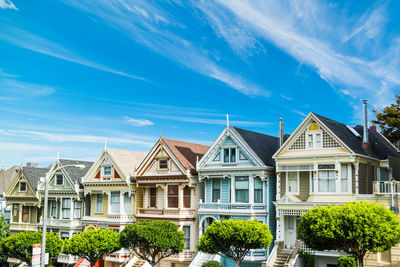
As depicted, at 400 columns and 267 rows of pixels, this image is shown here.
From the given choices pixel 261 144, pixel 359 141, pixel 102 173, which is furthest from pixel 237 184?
pixel 102 173

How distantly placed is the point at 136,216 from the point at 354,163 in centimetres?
2061

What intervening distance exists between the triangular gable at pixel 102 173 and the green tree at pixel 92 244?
6838mm

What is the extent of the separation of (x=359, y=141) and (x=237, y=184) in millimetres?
10085

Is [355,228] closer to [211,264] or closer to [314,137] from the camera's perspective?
[314,137]

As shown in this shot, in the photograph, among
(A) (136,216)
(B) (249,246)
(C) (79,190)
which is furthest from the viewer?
(C) (79,190)

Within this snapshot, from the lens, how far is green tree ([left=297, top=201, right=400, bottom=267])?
2806cm

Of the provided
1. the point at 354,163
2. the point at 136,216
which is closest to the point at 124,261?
the point at 136,216

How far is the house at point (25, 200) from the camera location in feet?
177

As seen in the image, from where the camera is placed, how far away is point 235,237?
3259 centimetres

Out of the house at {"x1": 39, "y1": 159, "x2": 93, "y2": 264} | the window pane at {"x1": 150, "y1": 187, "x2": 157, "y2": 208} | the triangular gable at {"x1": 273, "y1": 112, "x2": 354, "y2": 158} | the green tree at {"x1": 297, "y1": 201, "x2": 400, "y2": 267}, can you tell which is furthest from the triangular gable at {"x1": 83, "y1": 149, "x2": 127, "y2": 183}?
the green tree at {"x1": 297, "y1": 201, "x2": 400, "y2": 267}

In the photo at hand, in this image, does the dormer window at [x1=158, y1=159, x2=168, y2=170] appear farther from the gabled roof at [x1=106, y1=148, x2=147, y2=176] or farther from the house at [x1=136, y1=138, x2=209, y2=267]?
the gabled roof at [x1=106, y1=148, x2=147, y2=176]

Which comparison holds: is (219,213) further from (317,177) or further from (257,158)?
(317,177)

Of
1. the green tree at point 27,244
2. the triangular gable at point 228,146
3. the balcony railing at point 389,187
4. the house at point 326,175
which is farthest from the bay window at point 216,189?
the green tree at point 27,244

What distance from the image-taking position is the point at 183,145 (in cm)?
4641
